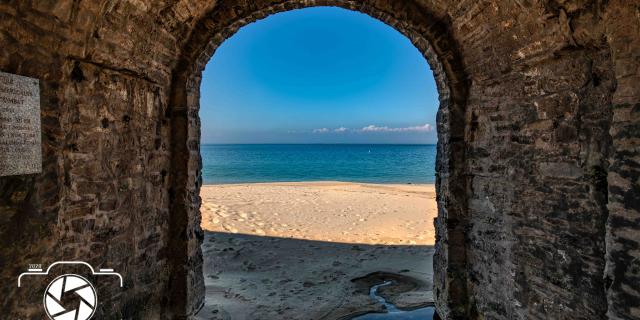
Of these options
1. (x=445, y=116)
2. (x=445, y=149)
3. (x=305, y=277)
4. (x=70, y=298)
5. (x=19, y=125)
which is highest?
(x=445, y=116)

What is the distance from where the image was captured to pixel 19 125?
247cm

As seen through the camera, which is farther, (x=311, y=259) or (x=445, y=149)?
(x=311, y=259)

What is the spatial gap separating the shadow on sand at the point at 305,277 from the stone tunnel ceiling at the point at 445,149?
880 millimetres

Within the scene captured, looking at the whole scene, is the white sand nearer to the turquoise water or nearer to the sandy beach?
the sandy beach

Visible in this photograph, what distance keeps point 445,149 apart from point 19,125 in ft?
12.9

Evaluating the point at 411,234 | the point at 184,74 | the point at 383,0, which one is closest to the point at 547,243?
the point at 383,0

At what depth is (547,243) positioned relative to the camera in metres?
3.14

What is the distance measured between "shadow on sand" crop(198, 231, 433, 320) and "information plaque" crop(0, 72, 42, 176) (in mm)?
3033

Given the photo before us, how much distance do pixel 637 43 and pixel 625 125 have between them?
0.49 metres

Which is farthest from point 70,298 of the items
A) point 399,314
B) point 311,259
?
point 311,259

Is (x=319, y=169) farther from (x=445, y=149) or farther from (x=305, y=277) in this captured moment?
(x=445, y=149)

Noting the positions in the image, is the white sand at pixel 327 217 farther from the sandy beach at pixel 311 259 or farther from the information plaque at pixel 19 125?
the information plaque at pixel 19 125

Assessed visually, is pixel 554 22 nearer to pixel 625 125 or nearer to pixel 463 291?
pixel 625 125

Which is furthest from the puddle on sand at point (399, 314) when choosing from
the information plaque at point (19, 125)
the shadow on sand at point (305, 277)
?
the information plaque at point (19, 125)
